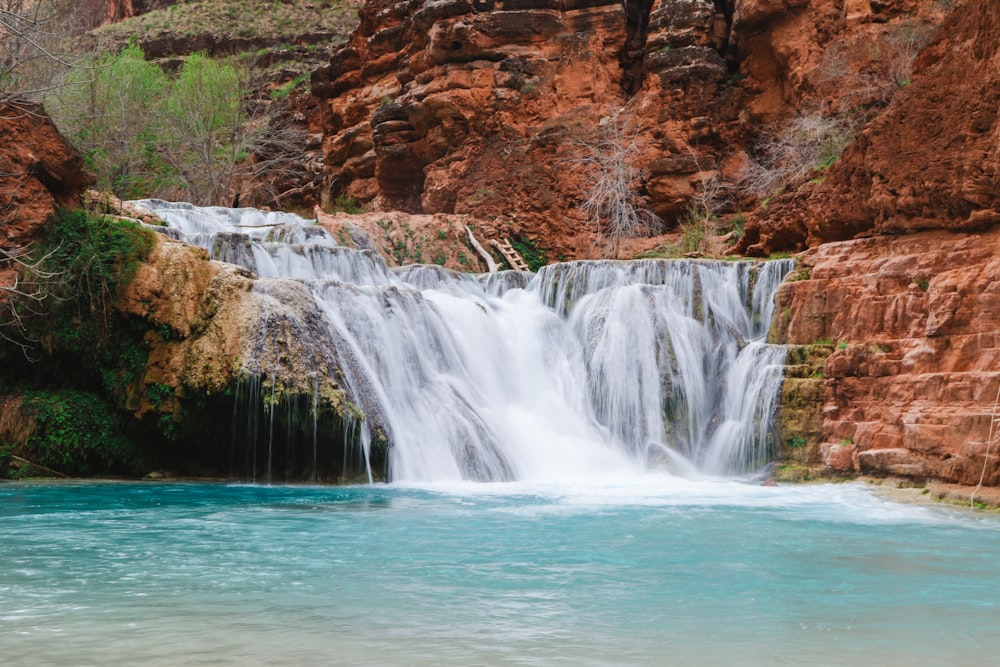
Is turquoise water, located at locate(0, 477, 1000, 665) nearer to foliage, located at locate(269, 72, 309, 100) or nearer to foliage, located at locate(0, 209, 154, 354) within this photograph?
foliage, located at locate(0, 209, 154, 354)

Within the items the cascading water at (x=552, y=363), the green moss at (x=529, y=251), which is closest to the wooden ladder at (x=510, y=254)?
the green moss at (x=529, y=251)

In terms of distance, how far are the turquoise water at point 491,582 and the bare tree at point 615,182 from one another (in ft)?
51.2

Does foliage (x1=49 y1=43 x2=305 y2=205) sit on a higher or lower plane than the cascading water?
higher

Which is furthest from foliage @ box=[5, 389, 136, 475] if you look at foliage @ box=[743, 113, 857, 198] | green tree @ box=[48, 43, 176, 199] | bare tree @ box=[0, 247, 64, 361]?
green tree @ box=[48, 43, 176, 199]

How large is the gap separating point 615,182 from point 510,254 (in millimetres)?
3491

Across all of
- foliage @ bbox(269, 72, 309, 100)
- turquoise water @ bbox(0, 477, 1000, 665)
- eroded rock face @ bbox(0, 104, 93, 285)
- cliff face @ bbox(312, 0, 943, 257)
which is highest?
foliage @ bbox(269, 72, 309, 100)

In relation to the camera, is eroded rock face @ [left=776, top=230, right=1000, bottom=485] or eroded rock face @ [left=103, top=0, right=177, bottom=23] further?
eroded rock face @ [left=103, top=0, right=177, bottom=23]

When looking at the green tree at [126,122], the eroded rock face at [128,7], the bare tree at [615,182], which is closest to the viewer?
the bare tree at [615,182]

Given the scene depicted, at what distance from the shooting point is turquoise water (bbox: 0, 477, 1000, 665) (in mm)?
4180

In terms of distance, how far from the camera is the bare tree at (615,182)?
80.7ft

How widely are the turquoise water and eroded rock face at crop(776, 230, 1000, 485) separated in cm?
147

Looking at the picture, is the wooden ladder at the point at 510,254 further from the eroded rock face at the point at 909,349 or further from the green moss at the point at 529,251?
the eroded rock face at the point at 909,349

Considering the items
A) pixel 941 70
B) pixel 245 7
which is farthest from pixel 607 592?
pixel 245 7

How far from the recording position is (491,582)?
5.72 meters
